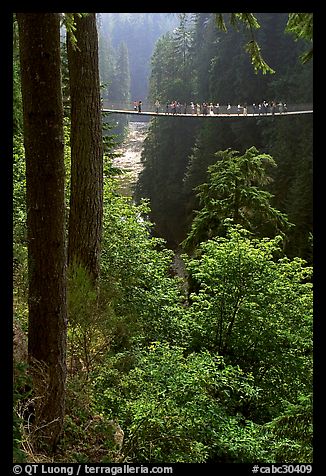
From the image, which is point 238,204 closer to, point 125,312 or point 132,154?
point 125,312

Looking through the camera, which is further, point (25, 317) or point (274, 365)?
point (274, 365)

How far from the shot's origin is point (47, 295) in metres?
3.34

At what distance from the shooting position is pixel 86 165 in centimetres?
540

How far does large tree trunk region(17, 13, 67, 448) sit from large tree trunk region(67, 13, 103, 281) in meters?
1.81

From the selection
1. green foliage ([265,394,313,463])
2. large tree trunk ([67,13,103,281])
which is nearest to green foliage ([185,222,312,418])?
large tree trunk ([67,13,103,281])

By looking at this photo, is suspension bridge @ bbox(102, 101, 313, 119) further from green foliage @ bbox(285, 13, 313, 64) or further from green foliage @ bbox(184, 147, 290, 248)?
green foliage @ bbox(285, 13, 313, 64)

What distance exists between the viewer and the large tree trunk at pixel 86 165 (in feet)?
17.0

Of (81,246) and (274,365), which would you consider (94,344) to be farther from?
(274,365)

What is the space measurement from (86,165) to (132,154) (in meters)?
43.9

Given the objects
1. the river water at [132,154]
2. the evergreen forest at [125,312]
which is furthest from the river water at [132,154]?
the evergreen forest at [125,312]

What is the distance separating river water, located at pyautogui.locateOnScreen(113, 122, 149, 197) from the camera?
37994mm

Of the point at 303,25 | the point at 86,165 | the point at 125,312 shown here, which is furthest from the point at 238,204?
the point at 303,25
